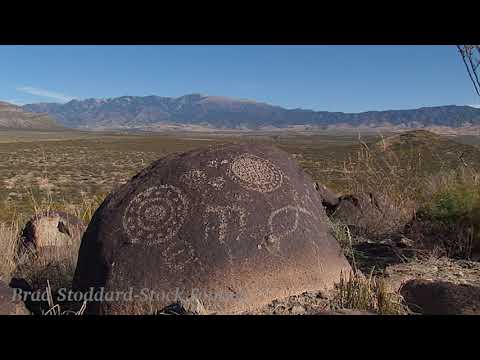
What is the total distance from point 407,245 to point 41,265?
145 inches

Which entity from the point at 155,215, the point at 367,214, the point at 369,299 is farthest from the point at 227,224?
the point at 367,214

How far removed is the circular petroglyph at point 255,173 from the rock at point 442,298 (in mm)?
1212

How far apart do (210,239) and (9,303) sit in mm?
1339

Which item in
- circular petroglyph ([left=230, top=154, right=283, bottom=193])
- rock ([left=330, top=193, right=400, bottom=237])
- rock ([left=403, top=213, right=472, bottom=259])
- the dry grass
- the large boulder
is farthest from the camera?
rock ([left=330, top=193, right=400, bottom=237])

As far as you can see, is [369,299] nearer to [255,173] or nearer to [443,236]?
[255,173]

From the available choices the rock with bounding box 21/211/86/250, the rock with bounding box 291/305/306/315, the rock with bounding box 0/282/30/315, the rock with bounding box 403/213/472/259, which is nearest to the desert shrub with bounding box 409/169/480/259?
the rock with bounding box 403/213/472/259

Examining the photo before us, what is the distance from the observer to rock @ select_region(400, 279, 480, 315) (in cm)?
283

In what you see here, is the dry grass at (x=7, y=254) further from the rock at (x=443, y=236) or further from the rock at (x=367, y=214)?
the rock at (x=443, y=236)

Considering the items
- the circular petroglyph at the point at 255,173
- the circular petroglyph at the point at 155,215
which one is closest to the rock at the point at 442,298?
the circular petroglyph at the point at 255,173

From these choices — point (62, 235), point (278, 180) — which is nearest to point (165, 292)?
point (278, 180)

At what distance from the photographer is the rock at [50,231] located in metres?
5.09

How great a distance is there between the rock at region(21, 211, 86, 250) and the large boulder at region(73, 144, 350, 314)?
1.91m

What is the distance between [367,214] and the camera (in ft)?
19.8

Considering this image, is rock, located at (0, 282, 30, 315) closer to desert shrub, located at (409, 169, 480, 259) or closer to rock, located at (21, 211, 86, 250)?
rock, located at (21, 211, 86, 250)
